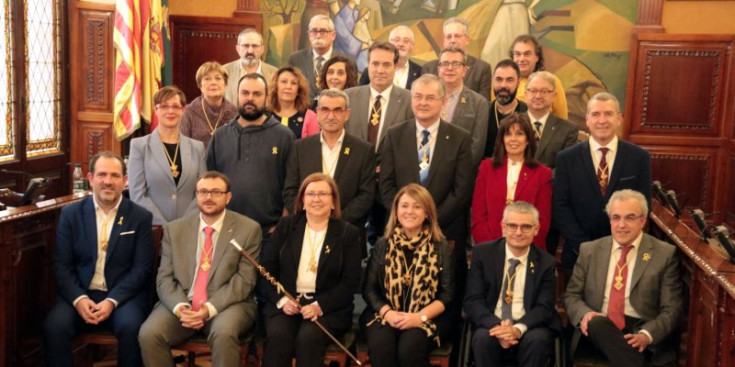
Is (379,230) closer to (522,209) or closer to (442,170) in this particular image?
(442,170)

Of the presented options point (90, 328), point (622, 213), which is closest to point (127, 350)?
point (90, 328)

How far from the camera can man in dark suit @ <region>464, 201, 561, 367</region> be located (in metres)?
4.33

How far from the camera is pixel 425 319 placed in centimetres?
448

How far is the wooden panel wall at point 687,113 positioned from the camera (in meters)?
8.16

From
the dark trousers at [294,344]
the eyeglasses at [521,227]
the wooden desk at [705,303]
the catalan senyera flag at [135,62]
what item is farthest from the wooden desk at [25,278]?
the wooden desk at [705,303]

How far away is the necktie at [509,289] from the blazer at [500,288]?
0.03 metres

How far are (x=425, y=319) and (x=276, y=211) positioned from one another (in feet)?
3.96

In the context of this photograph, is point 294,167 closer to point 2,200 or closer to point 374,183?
point 374,183

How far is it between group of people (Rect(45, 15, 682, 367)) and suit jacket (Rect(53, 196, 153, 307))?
10 millimetres

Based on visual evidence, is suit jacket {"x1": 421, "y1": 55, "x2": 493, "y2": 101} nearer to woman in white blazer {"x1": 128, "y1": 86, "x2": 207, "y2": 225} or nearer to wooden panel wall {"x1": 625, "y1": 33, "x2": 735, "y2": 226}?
woman in white blazer {"x1": 128, "y1": 86, "x2": 207, "y2": 225}

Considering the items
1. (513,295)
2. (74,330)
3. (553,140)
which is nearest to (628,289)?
(513,295)

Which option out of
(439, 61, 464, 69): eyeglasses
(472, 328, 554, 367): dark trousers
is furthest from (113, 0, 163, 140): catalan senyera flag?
(472, 328, 554, 367): dark trousers

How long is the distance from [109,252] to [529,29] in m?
5.06

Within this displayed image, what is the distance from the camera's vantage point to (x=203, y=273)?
4734 mm
